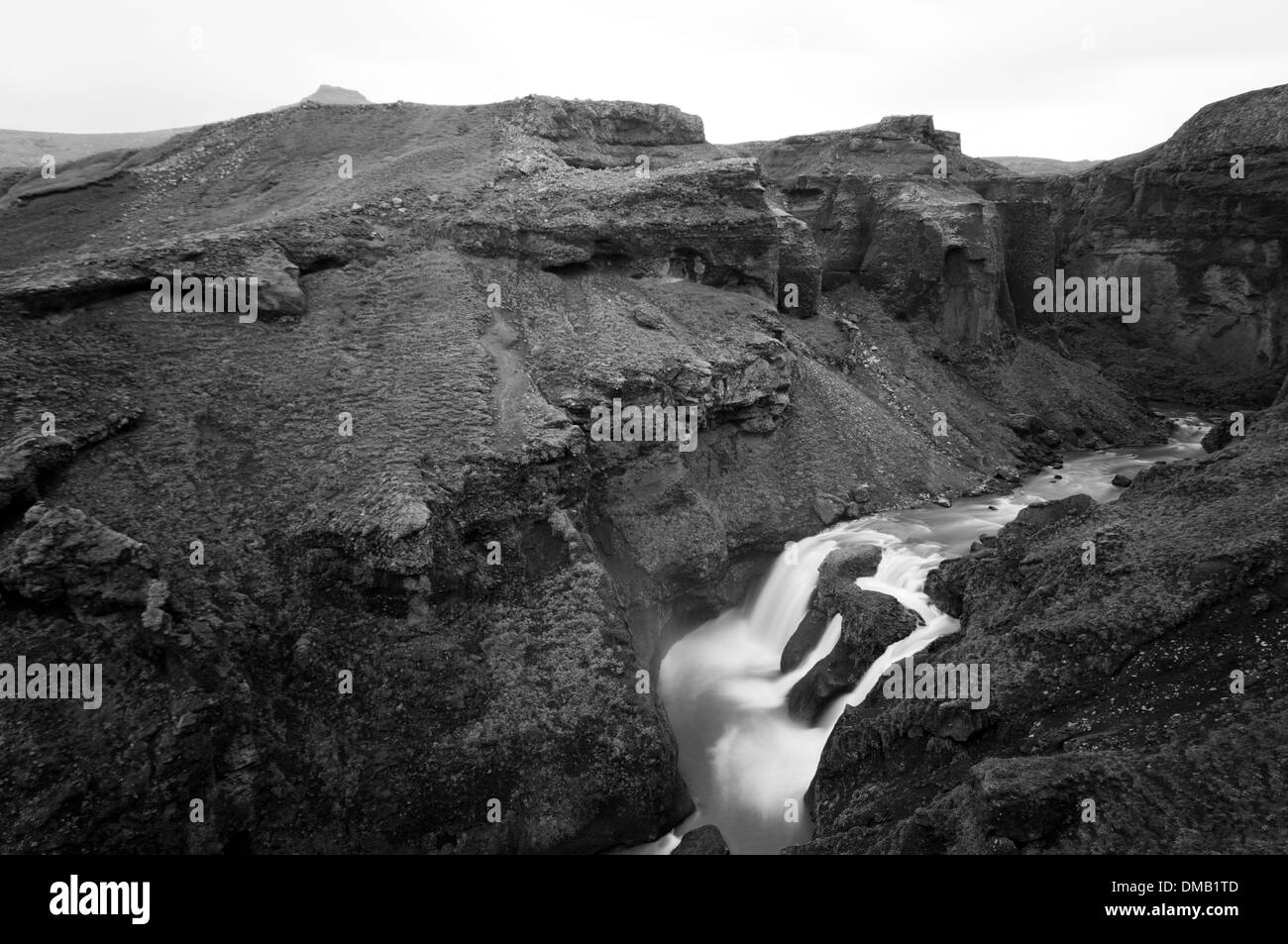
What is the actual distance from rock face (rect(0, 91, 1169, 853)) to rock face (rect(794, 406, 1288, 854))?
3.83 meters

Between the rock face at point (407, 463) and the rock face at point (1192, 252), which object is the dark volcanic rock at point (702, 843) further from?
Answer: the rock face at point (1192, 252)

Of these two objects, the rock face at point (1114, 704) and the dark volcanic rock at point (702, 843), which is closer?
the rock face at point (1114, 704)

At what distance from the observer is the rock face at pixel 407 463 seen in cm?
1454

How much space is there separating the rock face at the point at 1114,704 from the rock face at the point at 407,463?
3829 millimetres

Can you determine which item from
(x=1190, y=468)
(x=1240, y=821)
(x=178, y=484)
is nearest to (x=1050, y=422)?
(x=1190, y=468)

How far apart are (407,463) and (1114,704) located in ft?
50.1

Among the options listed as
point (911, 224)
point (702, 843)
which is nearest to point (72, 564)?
point (702, 843)

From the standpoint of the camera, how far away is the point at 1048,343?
1735 inches

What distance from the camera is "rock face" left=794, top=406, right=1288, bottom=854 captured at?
10.5 meters

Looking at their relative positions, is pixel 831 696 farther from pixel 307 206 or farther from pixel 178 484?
pixel 307 206

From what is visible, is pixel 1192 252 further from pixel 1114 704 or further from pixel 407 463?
pixel 407 463

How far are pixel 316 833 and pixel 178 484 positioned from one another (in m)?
8.43

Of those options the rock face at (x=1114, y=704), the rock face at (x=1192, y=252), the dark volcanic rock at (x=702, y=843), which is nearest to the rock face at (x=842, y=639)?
the rock face at (x=1114, y=704)

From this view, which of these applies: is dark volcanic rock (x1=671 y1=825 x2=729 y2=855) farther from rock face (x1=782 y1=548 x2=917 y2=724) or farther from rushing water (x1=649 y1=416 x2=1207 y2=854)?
rock face (x1=782 y1=548 x2=917 y2=724)
